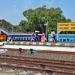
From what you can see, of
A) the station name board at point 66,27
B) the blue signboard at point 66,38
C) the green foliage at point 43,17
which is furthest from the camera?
the green foliage at point 43,17

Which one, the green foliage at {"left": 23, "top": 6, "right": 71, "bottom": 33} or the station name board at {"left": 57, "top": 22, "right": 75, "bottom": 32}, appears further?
the green foliage at {"left": 23, "top": 6, "right": 71, "bottom": 33}

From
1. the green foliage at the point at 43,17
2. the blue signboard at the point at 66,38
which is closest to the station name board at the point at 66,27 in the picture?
the blue signboard at the point at 66,38

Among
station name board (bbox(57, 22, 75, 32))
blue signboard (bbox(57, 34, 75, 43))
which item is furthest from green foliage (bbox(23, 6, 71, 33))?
blue signboard (bbox(57, 34, 75, 43))

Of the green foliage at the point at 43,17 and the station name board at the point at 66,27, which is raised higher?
the green foliage at the point at 43,17

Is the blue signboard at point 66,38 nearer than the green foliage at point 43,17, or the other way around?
the blue signboard at point 66,38

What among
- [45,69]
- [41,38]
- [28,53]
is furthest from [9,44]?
[45,69]

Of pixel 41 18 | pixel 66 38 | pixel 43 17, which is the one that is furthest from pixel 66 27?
pixel 43 17

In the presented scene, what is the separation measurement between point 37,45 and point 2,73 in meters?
11.8

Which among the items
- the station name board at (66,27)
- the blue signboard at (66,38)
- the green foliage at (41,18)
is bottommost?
the blue signboard at (66,38)

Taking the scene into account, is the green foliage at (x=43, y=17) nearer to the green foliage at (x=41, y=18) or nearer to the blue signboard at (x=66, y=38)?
the green foliage at (x=41, y=18)

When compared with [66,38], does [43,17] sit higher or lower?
higher

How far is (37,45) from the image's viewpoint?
26.0 metres

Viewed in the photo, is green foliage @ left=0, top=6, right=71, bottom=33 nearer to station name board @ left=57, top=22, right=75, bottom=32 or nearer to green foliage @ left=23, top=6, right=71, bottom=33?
green foliage @ left=23, top=6, right=71, bottom=33

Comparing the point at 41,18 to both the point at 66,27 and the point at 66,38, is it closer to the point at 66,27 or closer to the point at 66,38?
the point at 66,27
